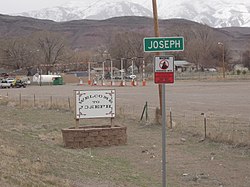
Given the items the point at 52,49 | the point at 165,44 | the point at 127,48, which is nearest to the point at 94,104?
the point at 165,44

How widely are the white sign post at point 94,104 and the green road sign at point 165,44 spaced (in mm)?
8734

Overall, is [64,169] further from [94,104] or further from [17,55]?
[17,55]

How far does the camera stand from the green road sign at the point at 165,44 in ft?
25.6

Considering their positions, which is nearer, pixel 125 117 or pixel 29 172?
pixel 29 172

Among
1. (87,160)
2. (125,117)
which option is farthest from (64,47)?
(87,160)

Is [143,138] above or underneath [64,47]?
underneath

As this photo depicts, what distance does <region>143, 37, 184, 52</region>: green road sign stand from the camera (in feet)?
25.6

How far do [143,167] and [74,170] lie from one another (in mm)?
2465

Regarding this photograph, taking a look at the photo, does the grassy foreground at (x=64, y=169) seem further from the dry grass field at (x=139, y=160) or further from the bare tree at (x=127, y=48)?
the bare tree at (x=127, y=48)

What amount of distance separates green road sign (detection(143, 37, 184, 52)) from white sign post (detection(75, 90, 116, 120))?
8.73m

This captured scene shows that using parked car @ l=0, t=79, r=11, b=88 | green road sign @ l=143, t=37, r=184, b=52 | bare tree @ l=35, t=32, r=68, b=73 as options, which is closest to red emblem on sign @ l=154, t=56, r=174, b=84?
green road sign @ l=143, t=37, r=184, b=52

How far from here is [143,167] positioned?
486 inches

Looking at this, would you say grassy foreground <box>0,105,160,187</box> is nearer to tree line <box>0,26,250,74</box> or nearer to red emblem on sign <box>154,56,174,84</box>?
red emblem on sign <box>154,56,174,84</box>

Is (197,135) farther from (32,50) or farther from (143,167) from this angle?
(32,50)
